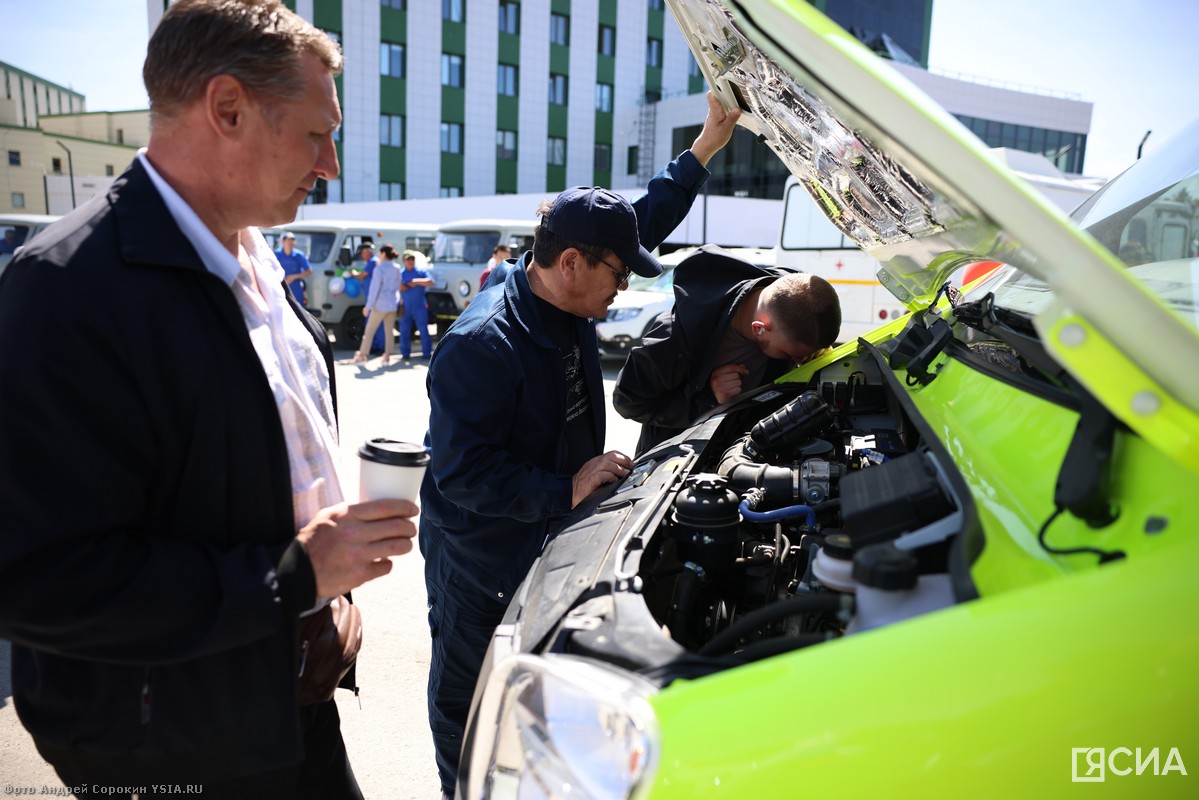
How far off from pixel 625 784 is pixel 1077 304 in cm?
82

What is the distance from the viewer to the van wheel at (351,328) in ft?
44.3

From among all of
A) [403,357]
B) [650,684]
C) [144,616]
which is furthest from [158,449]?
[403,357]

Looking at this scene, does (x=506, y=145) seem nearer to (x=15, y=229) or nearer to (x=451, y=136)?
(x=451, y=136)

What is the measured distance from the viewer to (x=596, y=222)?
7.21ft

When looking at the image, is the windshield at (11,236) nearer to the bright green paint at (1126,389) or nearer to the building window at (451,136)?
the bright green paint at (1126,389)

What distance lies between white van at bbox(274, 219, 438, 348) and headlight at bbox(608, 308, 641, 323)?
194 inches

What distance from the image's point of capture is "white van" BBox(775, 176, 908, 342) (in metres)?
9.81

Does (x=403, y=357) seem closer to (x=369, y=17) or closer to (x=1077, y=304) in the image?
(x=1077, y=304)

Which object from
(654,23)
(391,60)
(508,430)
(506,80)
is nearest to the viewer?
(508,430)

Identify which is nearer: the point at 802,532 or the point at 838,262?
the point at 802,532

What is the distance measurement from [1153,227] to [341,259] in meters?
14.3

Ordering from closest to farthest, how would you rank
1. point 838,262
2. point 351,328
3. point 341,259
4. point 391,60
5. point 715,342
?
point 715,342
point 838,262
point 351,328
point 341,259
point 391,60

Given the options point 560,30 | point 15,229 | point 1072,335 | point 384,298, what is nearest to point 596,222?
point 1072,335

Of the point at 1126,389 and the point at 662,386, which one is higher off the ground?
the point at 1126,389
